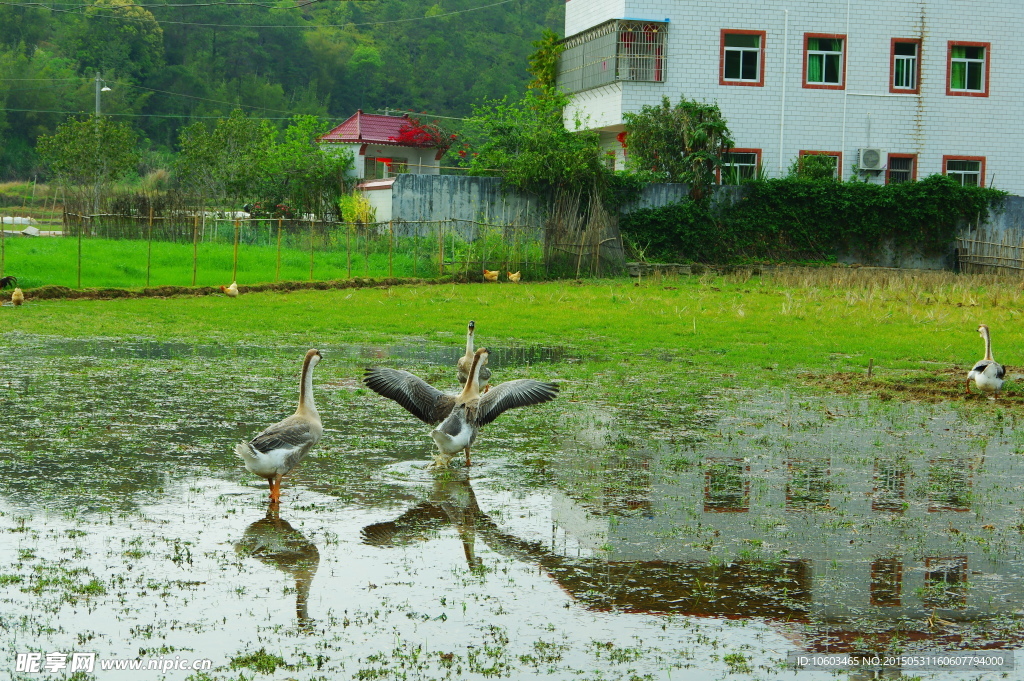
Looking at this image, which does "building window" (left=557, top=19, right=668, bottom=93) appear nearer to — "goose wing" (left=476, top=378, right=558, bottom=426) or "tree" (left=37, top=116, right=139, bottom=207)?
"tree" (left=37, top=116, right=139, bottom=207)

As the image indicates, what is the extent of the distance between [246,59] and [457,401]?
77866 mm

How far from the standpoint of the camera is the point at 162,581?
21.0 feet

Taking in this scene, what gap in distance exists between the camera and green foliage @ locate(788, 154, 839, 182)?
36750 mm

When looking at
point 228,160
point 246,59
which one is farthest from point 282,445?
point 246,59

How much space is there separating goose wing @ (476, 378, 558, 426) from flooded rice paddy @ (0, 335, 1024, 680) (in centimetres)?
53

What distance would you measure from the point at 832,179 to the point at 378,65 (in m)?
53.8

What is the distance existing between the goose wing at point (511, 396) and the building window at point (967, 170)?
3339 centimetres

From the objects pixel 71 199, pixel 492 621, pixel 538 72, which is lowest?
pixel 492 621

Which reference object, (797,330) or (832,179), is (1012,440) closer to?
(797,330)

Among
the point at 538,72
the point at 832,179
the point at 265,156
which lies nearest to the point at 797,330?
the point at 832,179

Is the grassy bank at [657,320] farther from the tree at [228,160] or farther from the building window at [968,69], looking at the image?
the tree at [228,160]

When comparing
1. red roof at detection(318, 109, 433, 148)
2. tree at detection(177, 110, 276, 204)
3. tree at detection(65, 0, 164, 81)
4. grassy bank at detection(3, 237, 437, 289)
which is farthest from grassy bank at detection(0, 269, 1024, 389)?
tree at detection(65, 0, 164, 81)

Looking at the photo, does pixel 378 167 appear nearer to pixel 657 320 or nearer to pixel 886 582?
pixel 657 320

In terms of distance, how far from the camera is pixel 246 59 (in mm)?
81625
